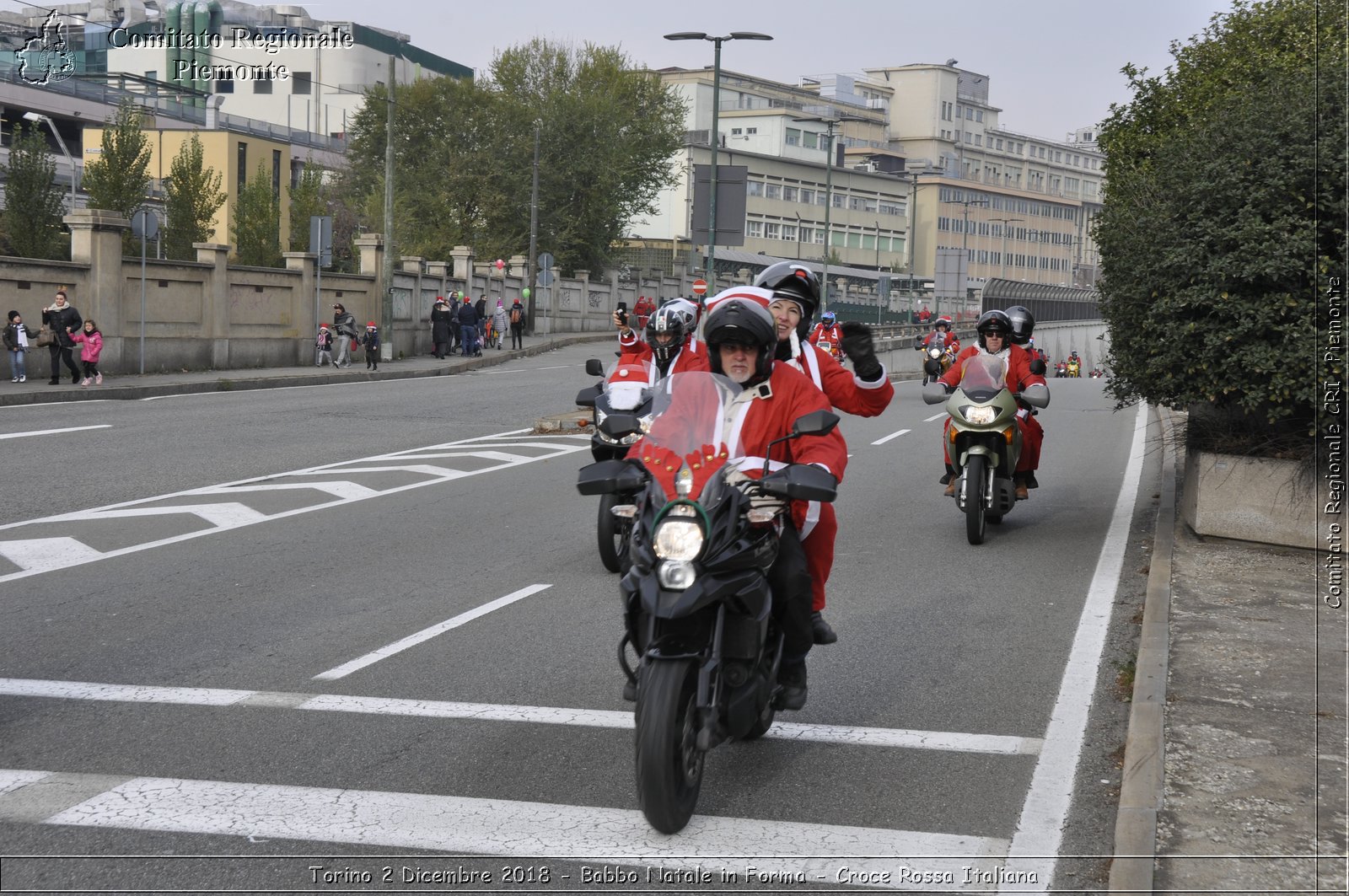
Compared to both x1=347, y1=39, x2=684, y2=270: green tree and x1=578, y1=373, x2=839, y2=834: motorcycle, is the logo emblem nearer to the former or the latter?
x1=347, y1=39, x2=684, y2=270: green tree

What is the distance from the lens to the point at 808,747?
5.87 meters

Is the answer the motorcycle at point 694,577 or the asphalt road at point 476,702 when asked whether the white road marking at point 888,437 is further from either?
the motorcycle at point 694,577

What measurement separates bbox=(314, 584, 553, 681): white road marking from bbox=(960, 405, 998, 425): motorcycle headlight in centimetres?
389

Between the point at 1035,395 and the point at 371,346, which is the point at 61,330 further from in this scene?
the point at 1035,395

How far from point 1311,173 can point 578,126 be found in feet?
207

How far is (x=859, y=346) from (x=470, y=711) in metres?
2.31

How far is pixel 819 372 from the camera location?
645 centimetres

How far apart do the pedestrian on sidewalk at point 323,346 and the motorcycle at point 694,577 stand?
31.0m

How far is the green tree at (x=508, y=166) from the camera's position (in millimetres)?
69812

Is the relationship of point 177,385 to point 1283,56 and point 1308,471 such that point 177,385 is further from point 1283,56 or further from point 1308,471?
point 1308,471

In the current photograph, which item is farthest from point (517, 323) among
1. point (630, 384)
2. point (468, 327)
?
point (630, 384)

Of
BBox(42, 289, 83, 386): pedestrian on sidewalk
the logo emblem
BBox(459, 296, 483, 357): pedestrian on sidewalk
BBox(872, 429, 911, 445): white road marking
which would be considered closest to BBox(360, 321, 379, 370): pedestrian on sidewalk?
BBox(459, 296, 483, 357): pedestrian on sidewalk

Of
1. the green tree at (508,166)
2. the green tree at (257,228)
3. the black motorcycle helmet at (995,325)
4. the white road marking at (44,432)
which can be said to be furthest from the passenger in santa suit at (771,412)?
the green tree at (508,166)

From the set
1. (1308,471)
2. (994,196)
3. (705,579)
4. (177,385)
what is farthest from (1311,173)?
(994,196)
